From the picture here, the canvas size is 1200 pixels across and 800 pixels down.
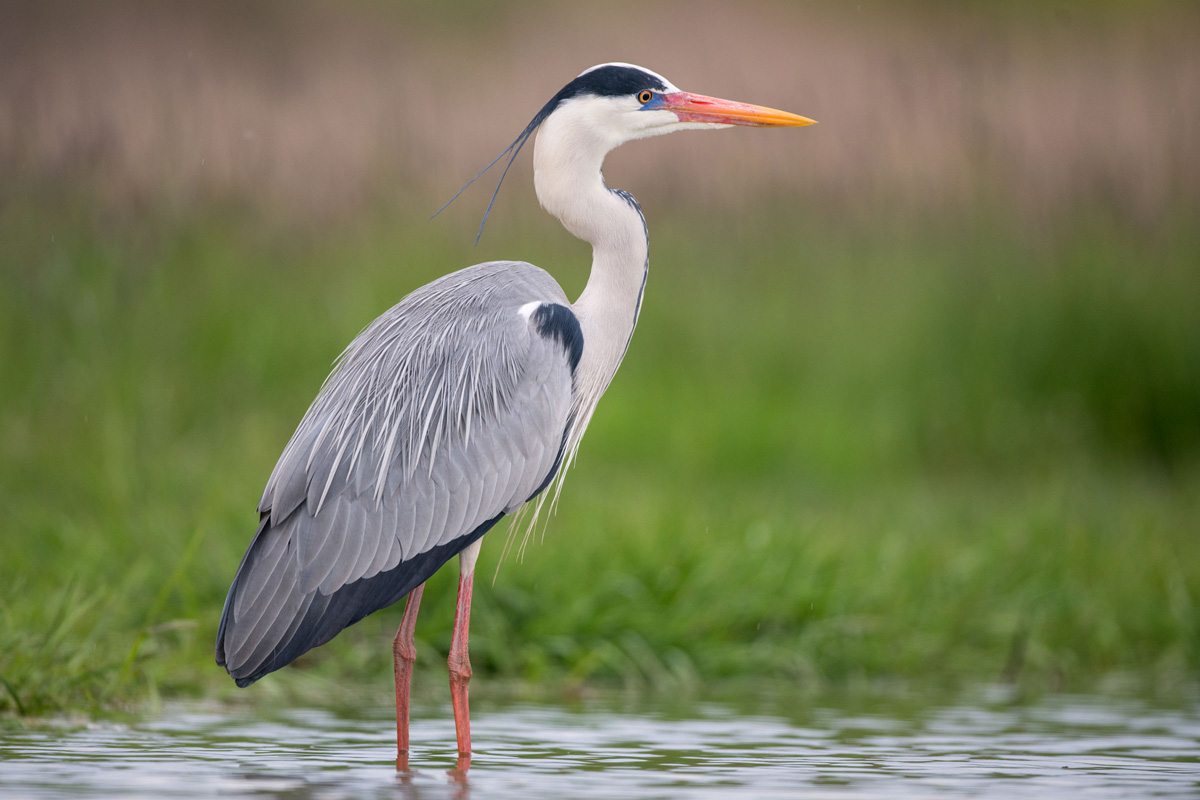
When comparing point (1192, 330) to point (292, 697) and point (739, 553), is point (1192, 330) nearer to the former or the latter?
point (739, 553)

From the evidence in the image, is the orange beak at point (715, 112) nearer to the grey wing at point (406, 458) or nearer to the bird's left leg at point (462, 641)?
the grey wing at point (406, 458)

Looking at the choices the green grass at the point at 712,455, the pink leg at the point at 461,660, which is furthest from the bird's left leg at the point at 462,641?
the green grass at the point at 712,455

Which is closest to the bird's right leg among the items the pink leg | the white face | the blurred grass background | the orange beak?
the pink leg

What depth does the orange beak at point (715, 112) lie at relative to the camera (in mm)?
5160

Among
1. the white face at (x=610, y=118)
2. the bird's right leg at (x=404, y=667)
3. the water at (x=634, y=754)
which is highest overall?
the white face at (x=610, y=118)

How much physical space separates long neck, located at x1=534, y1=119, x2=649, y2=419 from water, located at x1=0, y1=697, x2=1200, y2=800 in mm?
1238

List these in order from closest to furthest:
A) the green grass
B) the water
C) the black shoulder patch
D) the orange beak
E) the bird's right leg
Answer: the water → the bird's right leg → the black shoulder patch → the orange beak → the green grass

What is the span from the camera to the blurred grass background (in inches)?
237

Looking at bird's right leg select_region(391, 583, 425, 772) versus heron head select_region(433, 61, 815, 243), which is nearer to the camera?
bird's right leg select_region(391, 583, 425, 772)

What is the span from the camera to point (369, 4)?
16.0 meters

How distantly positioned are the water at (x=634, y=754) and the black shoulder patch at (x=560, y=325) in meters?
1.26

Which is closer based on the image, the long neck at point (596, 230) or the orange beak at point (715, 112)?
the long neck at point (596, 230)

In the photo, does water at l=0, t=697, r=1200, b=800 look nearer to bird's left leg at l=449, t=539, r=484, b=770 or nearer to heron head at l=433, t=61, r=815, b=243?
bird's left leg at l=449, t=539, r=484, b=770

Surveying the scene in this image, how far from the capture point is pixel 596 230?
5.09 metres
